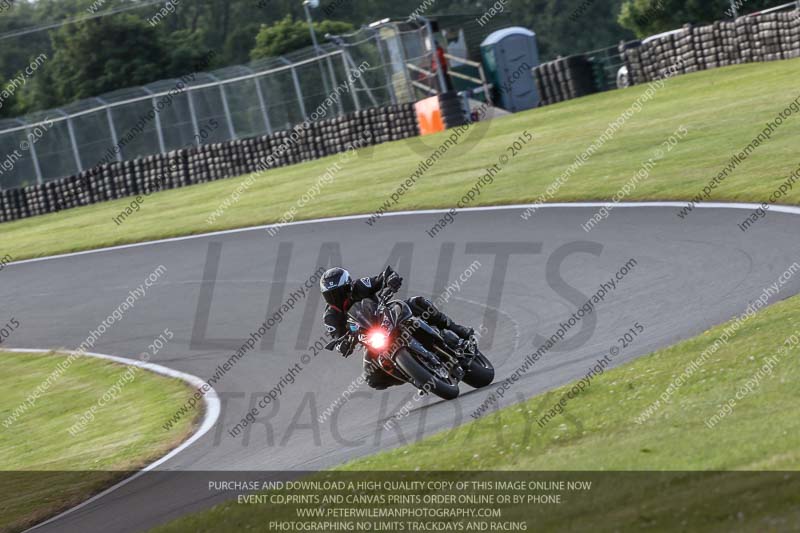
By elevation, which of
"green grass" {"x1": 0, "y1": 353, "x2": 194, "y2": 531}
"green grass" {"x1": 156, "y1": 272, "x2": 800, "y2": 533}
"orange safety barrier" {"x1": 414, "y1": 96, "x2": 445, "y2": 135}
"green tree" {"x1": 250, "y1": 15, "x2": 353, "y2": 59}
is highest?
"green tree" {"x1": 250, "y1": 15, "x2": 353, "y2": 59}

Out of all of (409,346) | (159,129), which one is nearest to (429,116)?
(159,129)

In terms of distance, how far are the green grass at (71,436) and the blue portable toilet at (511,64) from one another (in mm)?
26473

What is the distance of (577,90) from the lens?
3912 centimetres

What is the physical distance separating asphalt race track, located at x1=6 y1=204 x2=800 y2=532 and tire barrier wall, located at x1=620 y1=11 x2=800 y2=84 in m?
14.1

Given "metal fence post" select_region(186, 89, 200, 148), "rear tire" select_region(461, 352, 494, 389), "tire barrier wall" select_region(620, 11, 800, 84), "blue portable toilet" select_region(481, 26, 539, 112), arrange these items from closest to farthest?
"rear tire" select_region(461, 352, 494, 389), "tire barrier wall" select_region(620, 11, 800, 84), "metal fence post" select_region(186, 89, 200, 148), "blue portable toilet" select_region(481, 26, 539, 112)

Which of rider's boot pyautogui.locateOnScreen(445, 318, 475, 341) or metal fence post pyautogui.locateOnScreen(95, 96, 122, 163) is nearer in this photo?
rider's boot pyautogui.locateOnScreen(445, 318, 475, 341)

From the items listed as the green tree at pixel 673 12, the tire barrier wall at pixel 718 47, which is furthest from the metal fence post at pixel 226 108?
the green tree at pixel 673 12

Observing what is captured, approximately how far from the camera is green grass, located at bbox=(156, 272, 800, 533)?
19.7ft

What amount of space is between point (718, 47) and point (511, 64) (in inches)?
443

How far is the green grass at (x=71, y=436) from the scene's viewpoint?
11.8 m

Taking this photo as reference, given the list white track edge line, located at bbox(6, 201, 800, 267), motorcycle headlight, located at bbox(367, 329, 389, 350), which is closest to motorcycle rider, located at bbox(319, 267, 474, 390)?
motorcycle headlight, located at bbox(367, 329, 389, 350)

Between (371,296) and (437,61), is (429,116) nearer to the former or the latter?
(437,61)

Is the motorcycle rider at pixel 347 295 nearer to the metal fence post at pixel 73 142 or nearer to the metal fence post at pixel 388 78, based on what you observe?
the metal fence post at pixel 388 78

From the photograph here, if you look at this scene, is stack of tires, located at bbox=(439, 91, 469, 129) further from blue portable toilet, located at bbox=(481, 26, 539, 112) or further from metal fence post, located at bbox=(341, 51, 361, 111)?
blue portable toilet, located at bbox=(481, 26, 539, 112)
